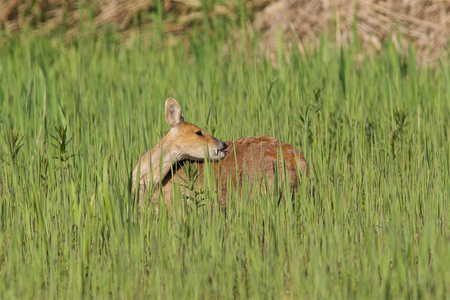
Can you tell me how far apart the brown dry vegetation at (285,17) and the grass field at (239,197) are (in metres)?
0.93

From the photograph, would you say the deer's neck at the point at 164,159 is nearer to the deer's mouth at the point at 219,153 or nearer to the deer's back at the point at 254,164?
the deer's back at the point at 254,164

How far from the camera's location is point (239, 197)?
4285 millimetres

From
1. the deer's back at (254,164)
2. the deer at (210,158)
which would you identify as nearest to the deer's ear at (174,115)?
the deer at (210,158)

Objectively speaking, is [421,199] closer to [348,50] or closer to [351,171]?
[351,171]

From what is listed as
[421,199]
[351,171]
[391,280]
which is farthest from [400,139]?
[391,280]

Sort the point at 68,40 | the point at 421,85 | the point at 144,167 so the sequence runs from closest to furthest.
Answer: the point at 144,167 < the point at 421,85 < the point at 68,40

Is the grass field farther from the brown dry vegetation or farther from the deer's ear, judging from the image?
the brown dry vegetation

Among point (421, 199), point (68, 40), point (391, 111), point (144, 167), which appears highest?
point (68, 40)

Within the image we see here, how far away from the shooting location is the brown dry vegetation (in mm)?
7672

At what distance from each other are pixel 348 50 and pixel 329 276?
13.9 ft

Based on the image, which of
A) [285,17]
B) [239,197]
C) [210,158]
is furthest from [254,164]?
[285,17]

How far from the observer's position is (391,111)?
5.50 metres

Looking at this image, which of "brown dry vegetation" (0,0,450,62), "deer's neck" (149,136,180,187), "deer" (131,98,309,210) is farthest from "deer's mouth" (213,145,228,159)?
"brown dry vegetation" (0,0,450,62)

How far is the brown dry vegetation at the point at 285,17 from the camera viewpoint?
7.67 metres
